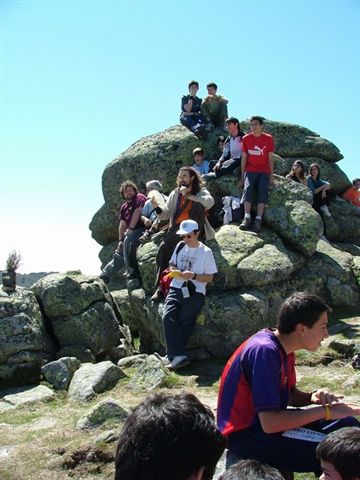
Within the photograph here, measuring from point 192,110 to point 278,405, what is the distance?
17.8 metres

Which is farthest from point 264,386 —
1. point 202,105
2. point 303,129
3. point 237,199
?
point 303,129

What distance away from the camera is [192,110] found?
2097 cm

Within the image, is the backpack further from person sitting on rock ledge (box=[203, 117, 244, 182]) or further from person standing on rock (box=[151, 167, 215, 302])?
person sitting on rock ledge (box=[203, 117, 244, 182])

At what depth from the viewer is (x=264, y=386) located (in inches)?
183

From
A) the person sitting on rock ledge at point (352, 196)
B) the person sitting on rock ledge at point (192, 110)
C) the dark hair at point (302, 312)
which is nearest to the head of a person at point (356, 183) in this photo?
the person sitting on rock ledge at point (352, 196)

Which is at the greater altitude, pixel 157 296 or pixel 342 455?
pixel 157 296

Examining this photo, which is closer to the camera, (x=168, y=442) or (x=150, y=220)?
(x=168, y=442)

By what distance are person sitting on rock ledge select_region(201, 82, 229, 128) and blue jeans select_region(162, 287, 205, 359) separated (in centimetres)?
1129

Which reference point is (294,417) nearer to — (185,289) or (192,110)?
(185,289)

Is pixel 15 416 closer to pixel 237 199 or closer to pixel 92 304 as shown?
pixel 92 304

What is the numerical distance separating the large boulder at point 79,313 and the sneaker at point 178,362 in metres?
3.15

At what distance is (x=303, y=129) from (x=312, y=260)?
31.3 feet

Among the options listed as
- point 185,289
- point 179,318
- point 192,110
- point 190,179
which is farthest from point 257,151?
point 192,110

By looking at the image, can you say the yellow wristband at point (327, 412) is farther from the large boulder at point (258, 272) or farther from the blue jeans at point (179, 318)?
the large boulder at point (258, 272)
